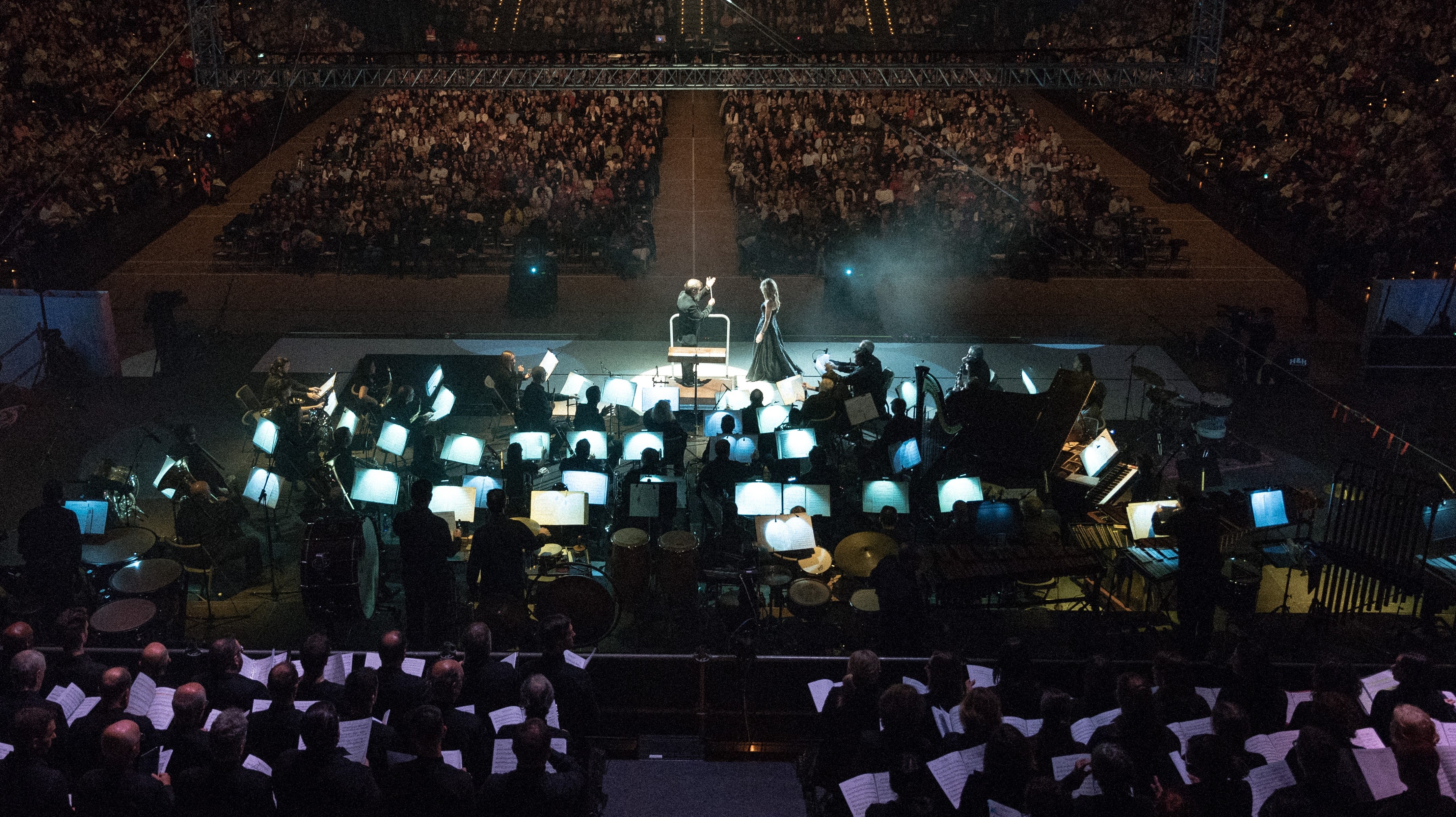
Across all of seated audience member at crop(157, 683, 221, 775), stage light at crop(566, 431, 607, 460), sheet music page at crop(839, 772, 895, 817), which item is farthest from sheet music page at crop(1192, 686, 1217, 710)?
stage light at crop(566, 431, 607, 460)

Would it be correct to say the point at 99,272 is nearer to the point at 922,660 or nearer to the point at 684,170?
the point at 684,170

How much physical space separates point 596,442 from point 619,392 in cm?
110

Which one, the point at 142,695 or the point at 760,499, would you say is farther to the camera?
the point at 760,499

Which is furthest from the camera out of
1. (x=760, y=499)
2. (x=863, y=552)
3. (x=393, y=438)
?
(x=393, y=438)

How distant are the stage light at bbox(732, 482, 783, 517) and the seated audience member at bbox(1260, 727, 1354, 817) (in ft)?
15.7

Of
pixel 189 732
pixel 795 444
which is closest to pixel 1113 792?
pixel 189 732

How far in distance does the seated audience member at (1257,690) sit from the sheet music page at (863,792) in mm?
1958

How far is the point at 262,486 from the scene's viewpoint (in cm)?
940

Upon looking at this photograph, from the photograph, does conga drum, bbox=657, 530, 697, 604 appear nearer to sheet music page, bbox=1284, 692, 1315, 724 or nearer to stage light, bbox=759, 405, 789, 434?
stage light, bbox=759, 405, 789, 434

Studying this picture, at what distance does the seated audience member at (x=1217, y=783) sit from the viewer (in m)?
4.80

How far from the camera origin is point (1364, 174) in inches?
749

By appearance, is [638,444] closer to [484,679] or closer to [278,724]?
[484,679]

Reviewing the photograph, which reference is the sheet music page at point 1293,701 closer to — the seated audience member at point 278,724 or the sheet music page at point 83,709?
the seated audience member at point 278,724

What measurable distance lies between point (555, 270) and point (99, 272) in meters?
7.78
